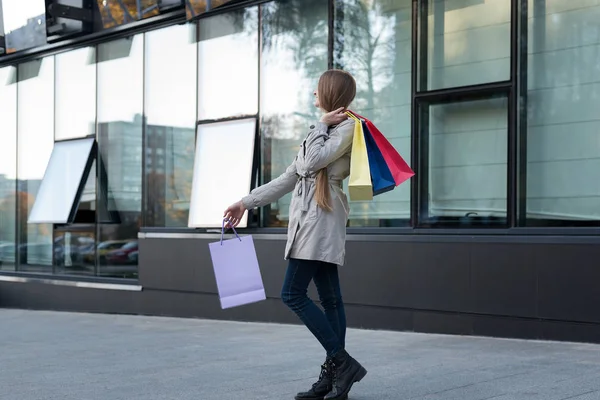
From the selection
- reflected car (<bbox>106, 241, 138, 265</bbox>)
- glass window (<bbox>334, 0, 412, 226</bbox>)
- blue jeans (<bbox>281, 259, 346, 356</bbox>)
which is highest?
glass window (<bbox>334, 0, 412, 226</bbox>)

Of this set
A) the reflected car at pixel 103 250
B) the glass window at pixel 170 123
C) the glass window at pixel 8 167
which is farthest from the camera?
the glass window at pixel 8 167

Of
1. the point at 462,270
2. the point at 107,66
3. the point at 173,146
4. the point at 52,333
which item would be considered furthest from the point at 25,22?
the point at 462,270

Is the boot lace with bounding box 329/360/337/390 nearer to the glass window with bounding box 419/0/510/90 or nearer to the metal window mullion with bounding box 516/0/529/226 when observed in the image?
the metal window mullion with bounding box 516/0/529/226

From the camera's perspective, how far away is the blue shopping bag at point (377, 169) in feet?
14.8

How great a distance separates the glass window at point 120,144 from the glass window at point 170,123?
A: 1.06 feet

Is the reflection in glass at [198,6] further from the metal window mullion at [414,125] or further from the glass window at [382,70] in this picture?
the metal window mullion at [414,125]

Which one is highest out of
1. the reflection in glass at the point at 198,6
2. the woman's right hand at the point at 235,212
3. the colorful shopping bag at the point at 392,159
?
the reflection in glass at the point at 198,6

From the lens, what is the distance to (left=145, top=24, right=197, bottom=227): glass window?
1109 centimetres

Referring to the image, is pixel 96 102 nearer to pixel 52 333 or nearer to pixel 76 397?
pixel 52 333

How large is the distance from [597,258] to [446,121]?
82.4 inches

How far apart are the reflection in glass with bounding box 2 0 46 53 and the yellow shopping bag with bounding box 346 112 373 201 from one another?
1005cm

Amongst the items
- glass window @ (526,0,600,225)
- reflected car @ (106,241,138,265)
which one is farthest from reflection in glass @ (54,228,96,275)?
glass window @ (526,0,600,225)

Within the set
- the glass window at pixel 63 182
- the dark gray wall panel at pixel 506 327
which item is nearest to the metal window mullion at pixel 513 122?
the dark gray wall panel at pixel 506 327

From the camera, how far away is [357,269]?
848 cm
